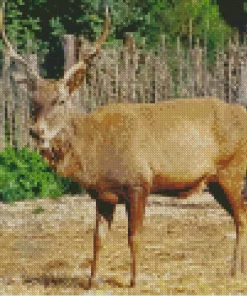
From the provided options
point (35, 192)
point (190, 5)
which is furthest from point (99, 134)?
point (190, 5)

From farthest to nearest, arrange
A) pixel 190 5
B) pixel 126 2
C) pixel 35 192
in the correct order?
pixel 190 5, pixel 126 2, pixel 35 192

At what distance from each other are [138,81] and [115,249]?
5083mm

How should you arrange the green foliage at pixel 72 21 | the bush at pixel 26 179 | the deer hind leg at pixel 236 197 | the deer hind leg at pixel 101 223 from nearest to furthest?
1. the deer hind leg at pixel 101 223
2. the deer hind leg at pixel 236 197
3. the bush at pixel 26 179
4. the green foliage at pixel 72 21

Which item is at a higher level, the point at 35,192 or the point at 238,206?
the point at 238,206

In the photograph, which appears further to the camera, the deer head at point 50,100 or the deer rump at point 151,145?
the deer rump at point 151,145

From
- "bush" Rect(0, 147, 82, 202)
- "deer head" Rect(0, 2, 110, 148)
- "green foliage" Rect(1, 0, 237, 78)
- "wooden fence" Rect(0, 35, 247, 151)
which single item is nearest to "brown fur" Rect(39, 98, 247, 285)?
"deer head" Rect(0, 2, 110, 148)

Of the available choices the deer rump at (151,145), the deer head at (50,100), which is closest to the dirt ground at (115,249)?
the deer rump at (151,145)

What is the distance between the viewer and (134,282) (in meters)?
8.57

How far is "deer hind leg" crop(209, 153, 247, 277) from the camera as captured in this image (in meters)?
9.09

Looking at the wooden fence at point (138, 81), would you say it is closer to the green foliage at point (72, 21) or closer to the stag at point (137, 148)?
the green foliage at point (72, 21)

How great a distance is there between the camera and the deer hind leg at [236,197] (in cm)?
909

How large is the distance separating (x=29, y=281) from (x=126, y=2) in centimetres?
1301

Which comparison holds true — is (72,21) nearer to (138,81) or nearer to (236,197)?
(138,81)

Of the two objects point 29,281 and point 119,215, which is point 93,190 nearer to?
point 29,281
